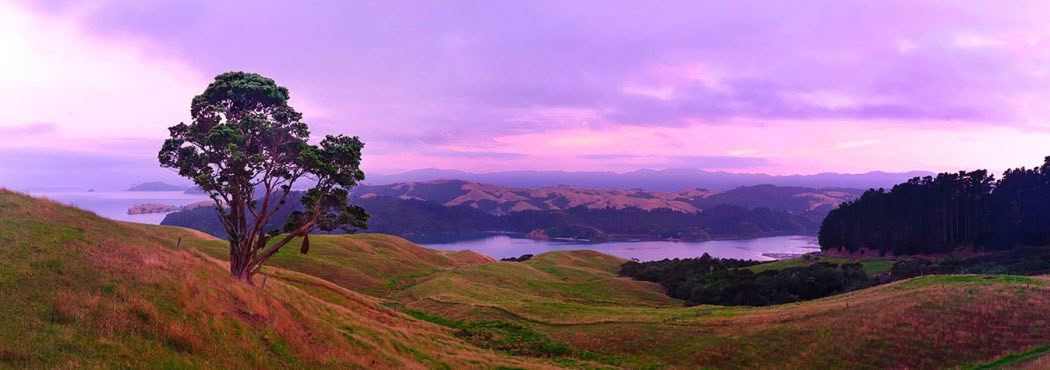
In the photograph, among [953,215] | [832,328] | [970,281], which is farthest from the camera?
[953,215]

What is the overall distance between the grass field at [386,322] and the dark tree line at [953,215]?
73275mm

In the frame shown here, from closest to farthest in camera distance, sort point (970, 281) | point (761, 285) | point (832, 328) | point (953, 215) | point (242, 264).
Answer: point (242, 264) → point (832, 328) → point (970, 281) → point (761, 285) → point (953, 215)

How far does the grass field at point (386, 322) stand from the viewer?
13523mm

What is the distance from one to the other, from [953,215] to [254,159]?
122010mm

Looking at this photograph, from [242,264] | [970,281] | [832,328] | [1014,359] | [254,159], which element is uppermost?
[254,159]

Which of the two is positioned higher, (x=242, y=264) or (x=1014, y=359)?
(x=242, y=264)

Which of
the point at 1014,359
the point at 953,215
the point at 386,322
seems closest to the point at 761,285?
the point at 1014,359

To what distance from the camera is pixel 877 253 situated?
102 meters

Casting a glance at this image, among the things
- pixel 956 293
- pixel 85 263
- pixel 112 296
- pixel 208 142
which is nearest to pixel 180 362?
pixel 112 296

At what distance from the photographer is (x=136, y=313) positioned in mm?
14180

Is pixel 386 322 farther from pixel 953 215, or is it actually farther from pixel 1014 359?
pixel 953 215

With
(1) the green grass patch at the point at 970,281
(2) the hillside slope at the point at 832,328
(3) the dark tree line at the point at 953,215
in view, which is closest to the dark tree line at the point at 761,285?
(1) the green grass patch at the point at 970,281

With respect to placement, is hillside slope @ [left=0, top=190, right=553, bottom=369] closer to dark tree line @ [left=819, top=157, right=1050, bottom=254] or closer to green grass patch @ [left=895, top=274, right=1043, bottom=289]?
green grass patch @ [left=895, top=274, right=1043, bottom=289]

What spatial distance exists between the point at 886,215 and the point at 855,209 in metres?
7.42
